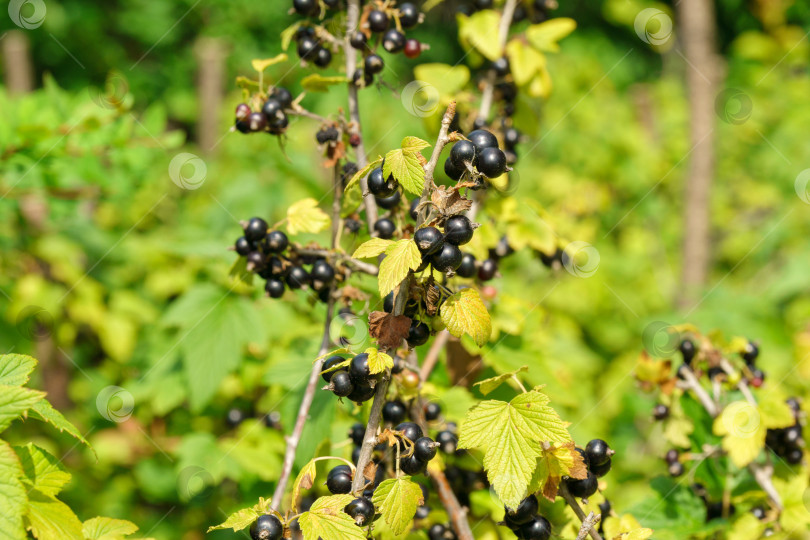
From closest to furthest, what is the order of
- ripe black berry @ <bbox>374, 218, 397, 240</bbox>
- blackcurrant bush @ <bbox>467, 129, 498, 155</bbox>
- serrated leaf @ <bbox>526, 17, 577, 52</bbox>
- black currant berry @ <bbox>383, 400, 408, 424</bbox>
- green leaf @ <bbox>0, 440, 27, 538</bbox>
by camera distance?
green leaf @ <bbox>0, 440, 27, 538</bbox> → blackcurrant bush @ <bbox>467, 129, 498, 155</bbox> → black currant berry @ <bbox>383, 400, 408, 424</bbox> → ripe black berry @ <bbox>374, 218, 397, 240</bbox> → serrated leaf @ <bbox>526, 17, 577, 52</bbox>

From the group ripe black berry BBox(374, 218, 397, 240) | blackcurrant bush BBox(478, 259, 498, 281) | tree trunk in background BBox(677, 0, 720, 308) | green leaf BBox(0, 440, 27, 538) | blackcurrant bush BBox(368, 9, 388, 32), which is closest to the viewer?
green leaf BBox(0, 440, 27, 538)

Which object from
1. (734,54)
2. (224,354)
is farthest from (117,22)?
(224,354)

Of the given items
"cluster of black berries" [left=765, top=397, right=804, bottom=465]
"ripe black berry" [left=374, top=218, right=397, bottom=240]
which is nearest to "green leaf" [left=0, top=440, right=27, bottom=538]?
"ripe black berry" [left=374, top=218, right=397, bottom=240]

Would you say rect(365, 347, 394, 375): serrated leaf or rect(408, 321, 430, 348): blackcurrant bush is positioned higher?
rect(408, 321, 430, 348): blackcurrant bush

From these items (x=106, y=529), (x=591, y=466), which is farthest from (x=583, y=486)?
(x=106, y=529)

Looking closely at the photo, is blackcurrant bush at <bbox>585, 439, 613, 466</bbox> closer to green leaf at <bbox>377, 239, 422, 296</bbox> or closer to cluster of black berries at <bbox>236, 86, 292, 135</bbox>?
green leaf at <bbox>377, 239, 422, 296</bbox>

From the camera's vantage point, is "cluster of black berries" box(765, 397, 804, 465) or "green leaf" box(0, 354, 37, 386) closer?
"green leaf" box(0, 354, 37, 386)

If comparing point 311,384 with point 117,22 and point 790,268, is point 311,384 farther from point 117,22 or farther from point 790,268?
point 117,22

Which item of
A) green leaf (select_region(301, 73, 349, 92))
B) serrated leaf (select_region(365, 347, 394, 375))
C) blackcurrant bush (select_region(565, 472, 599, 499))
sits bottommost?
serrated leaf (select_region(365, 347, 394, 375))
